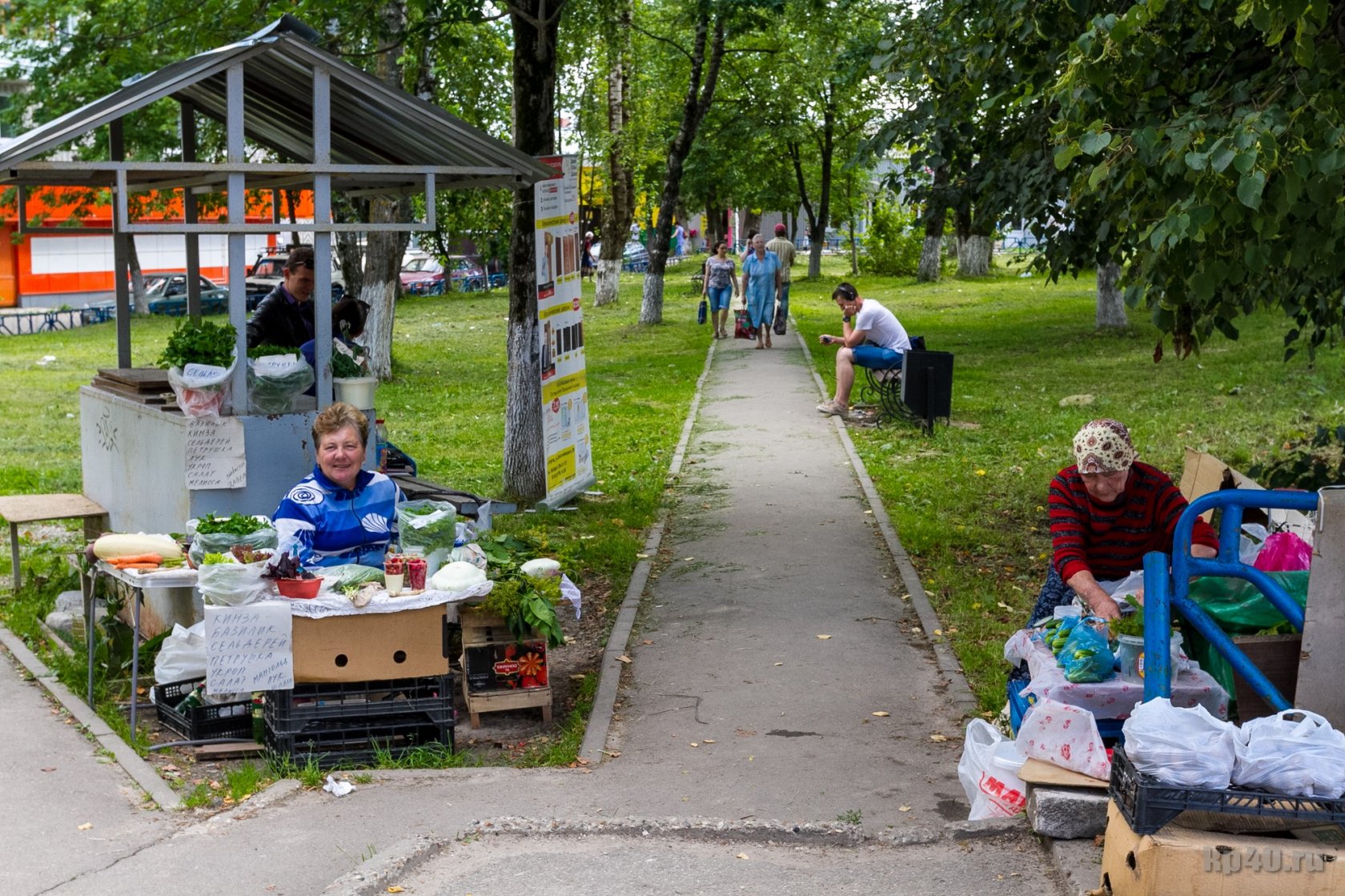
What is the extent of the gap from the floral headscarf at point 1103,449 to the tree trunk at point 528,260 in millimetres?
5555

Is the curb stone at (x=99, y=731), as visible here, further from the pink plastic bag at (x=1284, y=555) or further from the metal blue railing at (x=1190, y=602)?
the pink plastic bag at (x=1284, y=555)

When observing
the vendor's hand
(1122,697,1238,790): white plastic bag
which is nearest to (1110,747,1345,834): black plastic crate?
(1122,697,1238,790): white plastic bag

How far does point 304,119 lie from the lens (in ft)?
30.1

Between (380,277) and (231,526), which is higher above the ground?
(380,277)

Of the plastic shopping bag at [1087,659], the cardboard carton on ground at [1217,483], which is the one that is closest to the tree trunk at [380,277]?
the cardboard carton on ground at [1217,483]

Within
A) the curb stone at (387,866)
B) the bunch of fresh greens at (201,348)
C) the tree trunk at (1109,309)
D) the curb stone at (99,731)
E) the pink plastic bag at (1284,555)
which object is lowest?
the curb stone at (99,731)

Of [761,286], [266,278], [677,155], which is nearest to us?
[761,286]

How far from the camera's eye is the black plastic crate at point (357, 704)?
6.01 m

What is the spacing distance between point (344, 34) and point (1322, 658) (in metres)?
9.70

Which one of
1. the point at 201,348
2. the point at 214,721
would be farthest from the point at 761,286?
the point at 214,721

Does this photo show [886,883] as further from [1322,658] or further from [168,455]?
[168,455]

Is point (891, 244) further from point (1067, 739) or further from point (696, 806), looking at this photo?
point (1067, 739)

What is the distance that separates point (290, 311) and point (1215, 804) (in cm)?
655

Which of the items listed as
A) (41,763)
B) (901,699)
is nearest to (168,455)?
(41,763)
